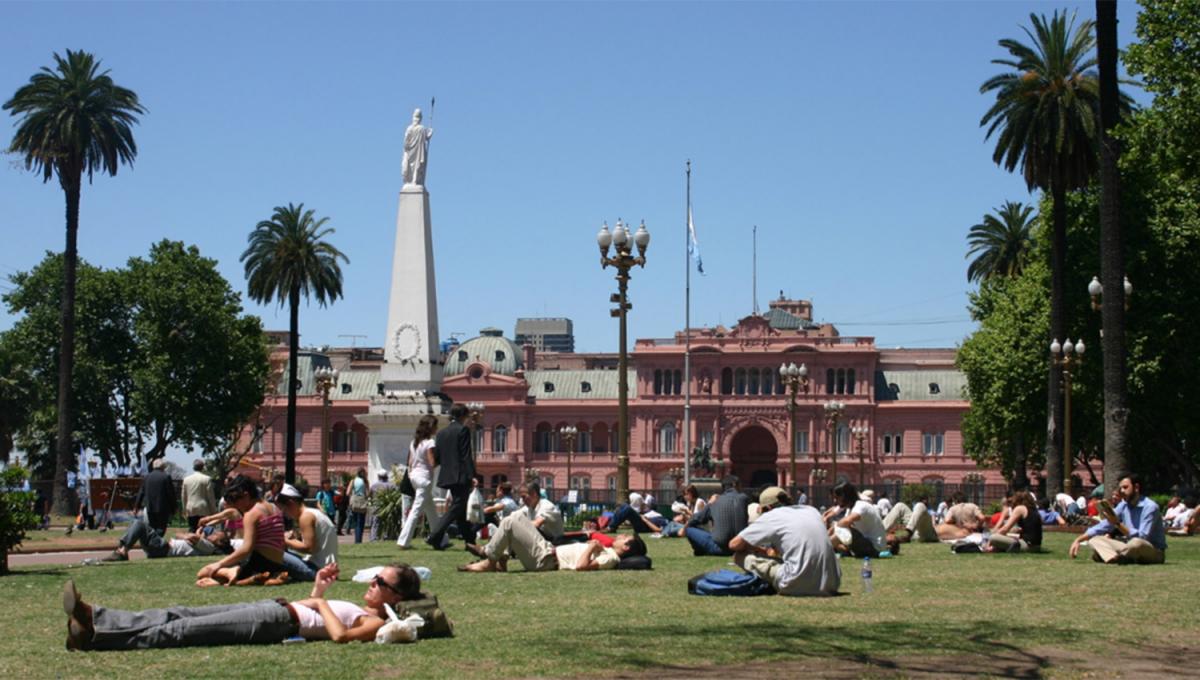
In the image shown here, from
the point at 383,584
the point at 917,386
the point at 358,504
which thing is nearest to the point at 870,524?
the point at 383,584

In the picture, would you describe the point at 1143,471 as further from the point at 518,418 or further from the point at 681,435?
the point at 518,418

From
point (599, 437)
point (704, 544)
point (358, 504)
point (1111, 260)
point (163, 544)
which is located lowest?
point (163, 544)

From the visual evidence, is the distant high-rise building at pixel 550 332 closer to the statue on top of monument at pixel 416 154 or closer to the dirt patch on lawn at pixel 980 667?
the statue on top of monument at pixel 416 154

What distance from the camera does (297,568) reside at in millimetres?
14070

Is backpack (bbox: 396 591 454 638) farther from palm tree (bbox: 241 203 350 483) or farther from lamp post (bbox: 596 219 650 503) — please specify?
palm tree (bbox: 241 203 350 483)

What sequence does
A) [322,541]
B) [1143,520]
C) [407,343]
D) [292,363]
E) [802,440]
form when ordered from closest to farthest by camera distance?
1. [322,541]
2. [1143,520]
3. [407,343]
4. [292,363]
5. [802,440]

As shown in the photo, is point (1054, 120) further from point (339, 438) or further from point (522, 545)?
point (339, 438)

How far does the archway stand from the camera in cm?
10050

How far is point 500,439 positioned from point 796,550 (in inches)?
3593

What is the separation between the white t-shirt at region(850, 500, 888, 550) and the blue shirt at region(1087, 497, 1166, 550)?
9.72 ft

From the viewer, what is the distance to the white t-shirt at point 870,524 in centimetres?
1909

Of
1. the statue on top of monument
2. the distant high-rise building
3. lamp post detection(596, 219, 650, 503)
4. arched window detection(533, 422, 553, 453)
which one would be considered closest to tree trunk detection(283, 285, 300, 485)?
the statue on top of monument

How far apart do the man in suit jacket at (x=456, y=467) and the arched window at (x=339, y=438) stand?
287ft

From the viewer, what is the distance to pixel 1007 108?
4162cm
